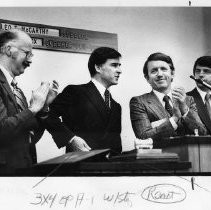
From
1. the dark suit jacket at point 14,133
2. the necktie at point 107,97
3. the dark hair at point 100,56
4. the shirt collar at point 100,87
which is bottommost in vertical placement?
the dark suit jacket at point 14,133

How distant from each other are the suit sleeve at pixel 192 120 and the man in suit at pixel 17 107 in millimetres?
403

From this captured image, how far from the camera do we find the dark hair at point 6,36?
1320 mm

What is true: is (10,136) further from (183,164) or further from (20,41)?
(183,164)

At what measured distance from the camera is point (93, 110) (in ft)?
4.37

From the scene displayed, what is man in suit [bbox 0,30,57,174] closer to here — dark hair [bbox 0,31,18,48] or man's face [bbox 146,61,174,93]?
dark hair [bbox 0,31,18,48]

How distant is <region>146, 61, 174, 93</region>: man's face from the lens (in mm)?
1354

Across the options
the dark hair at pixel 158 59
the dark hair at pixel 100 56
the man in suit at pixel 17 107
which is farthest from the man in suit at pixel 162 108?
the man in suit at pixel 17 107

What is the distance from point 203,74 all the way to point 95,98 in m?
0.34

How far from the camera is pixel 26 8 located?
1.34 meters

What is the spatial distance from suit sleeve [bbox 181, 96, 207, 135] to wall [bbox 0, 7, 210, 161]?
0.05 m

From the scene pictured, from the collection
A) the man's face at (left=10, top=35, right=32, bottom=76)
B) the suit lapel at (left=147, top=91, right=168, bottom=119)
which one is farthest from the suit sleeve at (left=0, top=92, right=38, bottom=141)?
the suit lapel at (left=147, top=91, right=168, bottom=119)

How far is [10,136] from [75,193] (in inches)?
9.7

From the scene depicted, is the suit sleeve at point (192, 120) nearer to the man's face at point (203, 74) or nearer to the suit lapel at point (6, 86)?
the man's face at point (203, 74)

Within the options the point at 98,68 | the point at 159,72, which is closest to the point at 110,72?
the point at 98,68
